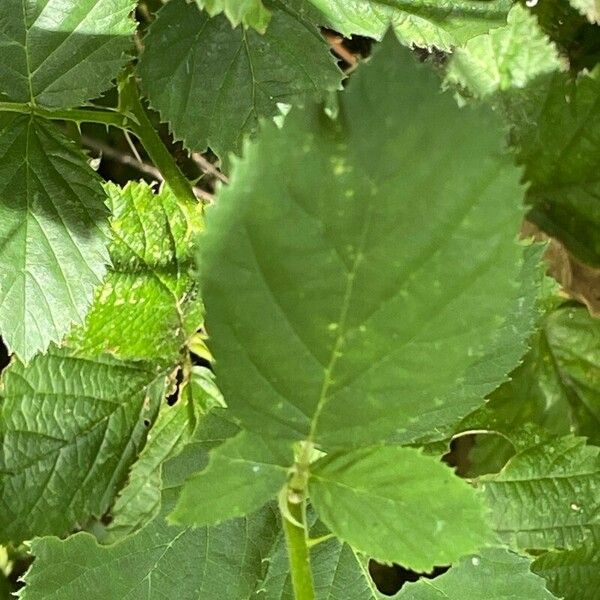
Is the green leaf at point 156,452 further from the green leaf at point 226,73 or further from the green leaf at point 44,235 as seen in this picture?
the green leaf at point 226,73

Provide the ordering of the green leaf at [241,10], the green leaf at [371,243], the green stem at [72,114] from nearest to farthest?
1. the green leaf at [371,243]
2. the green leaf at [241,10]
3. the green stem at [72,114]

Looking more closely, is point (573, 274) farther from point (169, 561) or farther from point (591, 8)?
point (169, 561)

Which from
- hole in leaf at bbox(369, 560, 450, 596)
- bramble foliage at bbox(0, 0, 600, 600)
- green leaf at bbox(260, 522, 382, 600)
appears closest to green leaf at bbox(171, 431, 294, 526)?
bramble foliage at bbox(0, 0, 600, 600)

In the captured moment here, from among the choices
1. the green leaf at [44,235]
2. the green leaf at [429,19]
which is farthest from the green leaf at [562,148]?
the green leaf at [44,235]

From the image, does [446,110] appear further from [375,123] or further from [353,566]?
[353,566]

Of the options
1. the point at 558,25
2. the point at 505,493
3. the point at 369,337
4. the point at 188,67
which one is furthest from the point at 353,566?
the point at 558,25

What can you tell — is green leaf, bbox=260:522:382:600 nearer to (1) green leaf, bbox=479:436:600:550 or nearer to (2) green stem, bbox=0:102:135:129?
(1) green leaf, bbox=479:436:600:550

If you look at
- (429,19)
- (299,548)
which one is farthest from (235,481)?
(429,19)
